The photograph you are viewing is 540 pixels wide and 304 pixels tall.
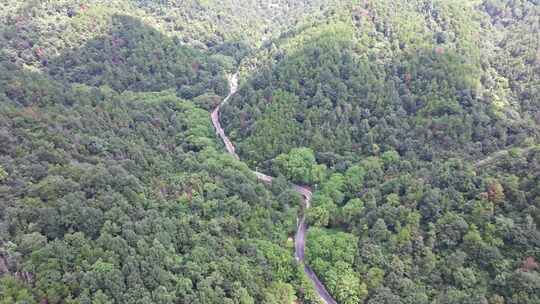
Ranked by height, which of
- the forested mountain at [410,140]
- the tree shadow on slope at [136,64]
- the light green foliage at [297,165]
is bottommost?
the tree shadow on slope at [136,64]

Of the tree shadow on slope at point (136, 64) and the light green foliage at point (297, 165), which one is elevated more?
the light green foliage at point (297, 165)

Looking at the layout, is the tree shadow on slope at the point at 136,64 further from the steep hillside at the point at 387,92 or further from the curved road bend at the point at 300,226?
the steep hillside at the point at 387,92

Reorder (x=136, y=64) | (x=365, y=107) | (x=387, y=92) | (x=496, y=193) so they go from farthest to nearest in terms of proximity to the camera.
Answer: (x=136, y=64)
(x=387, y=92)
(x=365, y=107)
(x=496, y=193)

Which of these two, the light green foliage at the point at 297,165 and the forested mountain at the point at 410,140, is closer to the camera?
the forested mountain at the point at 410,140

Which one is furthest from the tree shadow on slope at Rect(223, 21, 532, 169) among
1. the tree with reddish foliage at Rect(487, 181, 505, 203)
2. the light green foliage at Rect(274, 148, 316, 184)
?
the tree with reddish foliage at Rect(487, 181, 505, 203)

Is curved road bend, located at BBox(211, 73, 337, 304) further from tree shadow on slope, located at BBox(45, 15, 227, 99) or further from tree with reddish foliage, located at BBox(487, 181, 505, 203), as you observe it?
tree with reddish foliage, located at BBox(487, 181, 505, 203)

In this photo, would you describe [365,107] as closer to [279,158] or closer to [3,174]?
[279,158]

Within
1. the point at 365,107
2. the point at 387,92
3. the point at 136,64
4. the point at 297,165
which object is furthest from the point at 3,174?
the point at 387,92

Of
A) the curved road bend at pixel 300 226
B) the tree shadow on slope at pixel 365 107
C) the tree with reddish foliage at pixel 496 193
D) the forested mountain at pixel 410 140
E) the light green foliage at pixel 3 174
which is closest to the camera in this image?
the light green foliage at pixel 3 174

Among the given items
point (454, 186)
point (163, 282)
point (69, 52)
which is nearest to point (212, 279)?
point (163, 282)

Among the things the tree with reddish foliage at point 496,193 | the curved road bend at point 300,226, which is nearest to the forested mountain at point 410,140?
the tree with reddish foliage at point 496,193
